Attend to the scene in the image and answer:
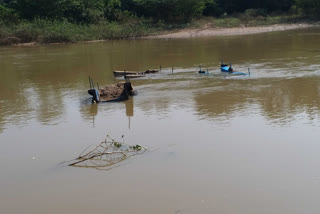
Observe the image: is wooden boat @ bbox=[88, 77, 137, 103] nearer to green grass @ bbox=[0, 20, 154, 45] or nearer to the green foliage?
green grass @ bbox=[0, 20, 154, 45]

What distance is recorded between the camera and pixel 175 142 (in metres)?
9.02

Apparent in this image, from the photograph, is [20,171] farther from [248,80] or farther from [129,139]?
[248,80]

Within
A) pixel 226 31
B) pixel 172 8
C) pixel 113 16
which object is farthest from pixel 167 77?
pixel 113 16

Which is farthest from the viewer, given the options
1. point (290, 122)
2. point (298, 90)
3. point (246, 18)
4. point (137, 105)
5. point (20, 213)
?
point (246, 18)

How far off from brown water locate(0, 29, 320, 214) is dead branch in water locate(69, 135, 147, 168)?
23 cm

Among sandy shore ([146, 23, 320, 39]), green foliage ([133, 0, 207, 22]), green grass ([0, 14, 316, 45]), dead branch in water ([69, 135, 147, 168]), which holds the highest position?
green foliage ([133, 0, 207, 22])

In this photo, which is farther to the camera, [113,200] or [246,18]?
[246,18]

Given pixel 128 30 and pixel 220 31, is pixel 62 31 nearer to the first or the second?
pixel 128 30

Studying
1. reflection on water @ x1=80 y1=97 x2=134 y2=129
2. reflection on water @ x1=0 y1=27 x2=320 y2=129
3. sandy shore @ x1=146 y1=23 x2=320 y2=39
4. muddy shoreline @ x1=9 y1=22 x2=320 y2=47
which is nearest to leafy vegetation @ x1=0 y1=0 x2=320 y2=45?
muddy shoreline @ x1=9 y1=22 x2=320 y2=47

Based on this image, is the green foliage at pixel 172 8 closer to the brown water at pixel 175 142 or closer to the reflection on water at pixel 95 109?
the brown water at pixel 175 142

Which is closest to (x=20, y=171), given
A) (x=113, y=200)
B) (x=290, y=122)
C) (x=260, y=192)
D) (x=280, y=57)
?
(x=113, y=200)

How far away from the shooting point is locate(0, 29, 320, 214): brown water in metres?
6.55

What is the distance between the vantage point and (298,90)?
1351 cm

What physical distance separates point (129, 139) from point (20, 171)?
2.45m
